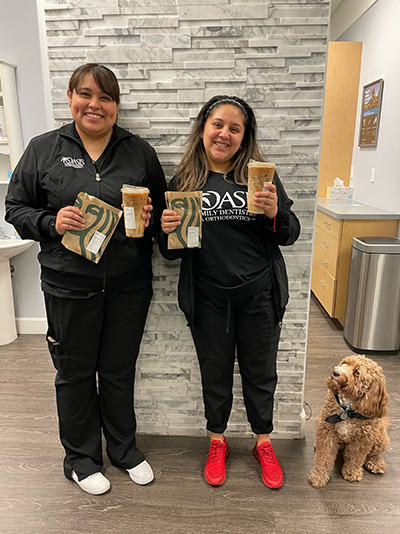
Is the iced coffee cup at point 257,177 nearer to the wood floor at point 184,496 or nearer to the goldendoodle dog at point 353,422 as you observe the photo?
the goldendoodle dog at point 353,422

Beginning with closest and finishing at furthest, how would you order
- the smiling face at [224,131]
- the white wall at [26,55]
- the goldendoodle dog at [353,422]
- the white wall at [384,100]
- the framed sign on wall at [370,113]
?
the smiling face at [224,131] < the goldendoodle dog at [353,422] < the white wall at [26,55] < the white wall at [384,100] < the framed sign on wall at [370,113]

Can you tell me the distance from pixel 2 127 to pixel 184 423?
2.37 metres

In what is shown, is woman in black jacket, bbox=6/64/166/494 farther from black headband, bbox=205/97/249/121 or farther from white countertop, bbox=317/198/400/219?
white countertop, bbox=317/198/400/219

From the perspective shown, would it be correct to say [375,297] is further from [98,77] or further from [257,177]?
[98,77]

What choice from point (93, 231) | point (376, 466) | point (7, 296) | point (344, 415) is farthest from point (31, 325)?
point (376, 466)

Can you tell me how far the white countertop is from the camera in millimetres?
3328

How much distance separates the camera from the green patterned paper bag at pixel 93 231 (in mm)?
1554

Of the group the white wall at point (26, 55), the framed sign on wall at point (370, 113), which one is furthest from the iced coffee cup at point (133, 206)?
the framed sign on wall at point (370, 113)

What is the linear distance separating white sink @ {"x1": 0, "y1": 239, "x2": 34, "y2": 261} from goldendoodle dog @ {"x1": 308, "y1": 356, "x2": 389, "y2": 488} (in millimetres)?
2346

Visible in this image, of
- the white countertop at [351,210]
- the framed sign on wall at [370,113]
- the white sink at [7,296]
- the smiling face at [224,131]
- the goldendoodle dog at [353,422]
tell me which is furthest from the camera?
the framed sign on wall at [370,113]

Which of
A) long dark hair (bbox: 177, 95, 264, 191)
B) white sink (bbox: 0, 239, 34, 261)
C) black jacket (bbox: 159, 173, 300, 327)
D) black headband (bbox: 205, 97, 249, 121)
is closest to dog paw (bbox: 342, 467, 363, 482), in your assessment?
black jacket (bbox: 159, 173, 300, 327)

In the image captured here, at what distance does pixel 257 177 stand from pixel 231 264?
1.19 feet

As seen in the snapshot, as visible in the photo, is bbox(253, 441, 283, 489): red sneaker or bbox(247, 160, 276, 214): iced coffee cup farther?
bbox(253, 441, 283, 489): red sneaker

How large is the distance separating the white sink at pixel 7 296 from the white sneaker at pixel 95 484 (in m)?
1.81
